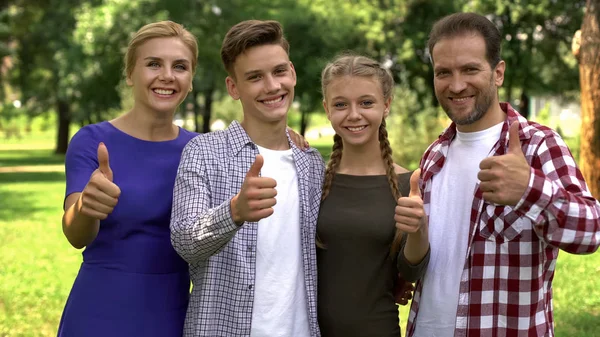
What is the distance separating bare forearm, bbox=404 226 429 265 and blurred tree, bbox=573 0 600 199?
27.4 ft

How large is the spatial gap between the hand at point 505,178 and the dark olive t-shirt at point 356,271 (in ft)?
2.39

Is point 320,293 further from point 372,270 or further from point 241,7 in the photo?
point 241,7

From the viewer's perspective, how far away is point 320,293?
3.17 metres

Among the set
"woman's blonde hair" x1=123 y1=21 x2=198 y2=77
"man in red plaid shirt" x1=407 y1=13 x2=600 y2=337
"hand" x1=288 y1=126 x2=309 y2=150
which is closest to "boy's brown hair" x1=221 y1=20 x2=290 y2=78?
"woman's blonde hair" x1=123 y1=21 x2=198 y2=77

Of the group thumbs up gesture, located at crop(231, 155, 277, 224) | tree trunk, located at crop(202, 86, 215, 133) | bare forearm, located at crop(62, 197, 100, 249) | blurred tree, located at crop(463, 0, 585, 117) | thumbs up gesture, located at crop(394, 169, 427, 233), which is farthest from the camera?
tree trunk, located at crop(202, 86, 215, 133)

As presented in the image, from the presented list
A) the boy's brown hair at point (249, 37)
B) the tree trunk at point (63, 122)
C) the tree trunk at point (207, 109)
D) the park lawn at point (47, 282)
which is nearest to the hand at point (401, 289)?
the boy's brown hair at point (249, 37)

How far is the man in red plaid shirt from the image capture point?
8.31 feet

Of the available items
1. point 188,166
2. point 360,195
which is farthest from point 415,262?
point 188,166

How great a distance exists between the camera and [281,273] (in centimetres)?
299

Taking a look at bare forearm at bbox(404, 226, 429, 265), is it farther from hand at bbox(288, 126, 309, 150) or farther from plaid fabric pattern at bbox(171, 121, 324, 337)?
hand at bbox(288, 126, 309, 150)

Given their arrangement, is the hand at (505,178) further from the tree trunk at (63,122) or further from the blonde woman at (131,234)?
the tree trunk at (63,122)

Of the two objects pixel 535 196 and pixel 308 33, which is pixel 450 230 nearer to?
pixel 535 196

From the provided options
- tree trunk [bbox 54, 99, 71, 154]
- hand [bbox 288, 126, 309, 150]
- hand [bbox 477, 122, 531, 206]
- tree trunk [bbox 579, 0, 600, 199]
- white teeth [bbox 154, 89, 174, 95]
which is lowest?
hand [bbox 477, 122, 531, 206]

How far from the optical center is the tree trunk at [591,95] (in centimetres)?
1044
